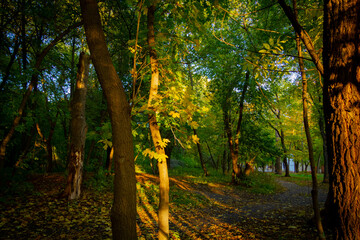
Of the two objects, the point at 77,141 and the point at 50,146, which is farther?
the point at 50,146

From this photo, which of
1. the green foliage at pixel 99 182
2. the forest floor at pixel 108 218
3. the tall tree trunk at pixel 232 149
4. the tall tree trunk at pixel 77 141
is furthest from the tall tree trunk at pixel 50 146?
the tall tree trunk at pixel 232 149

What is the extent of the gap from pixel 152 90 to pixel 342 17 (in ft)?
8.30

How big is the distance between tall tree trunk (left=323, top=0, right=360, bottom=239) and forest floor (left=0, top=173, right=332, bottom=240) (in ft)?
9.11

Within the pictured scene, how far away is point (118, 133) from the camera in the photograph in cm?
216

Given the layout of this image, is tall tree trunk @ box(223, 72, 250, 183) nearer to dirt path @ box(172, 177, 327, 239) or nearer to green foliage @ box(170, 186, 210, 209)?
dirt path @ box(172, 177, 327, 239)

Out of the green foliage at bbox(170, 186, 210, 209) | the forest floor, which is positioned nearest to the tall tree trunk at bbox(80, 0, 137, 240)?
the forest floor

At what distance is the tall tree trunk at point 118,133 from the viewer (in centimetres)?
206

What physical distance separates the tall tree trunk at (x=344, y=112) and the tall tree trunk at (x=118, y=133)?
81.0 inches

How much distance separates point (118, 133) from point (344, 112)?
2277 millimetres

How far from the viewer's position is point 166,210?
122 inches

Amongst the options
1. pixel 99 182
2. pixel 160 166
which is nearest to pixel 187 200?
pixel 99 182

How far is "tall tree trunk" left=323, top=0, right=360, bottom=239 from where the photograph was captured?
1.62m

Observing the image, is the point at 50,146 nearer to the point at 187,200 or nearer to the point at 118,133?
the point at 187,200

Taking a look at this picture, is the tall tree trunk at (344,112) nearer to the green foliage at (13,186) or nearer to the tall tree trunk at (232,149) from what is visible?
the green foliage at (13,186)
